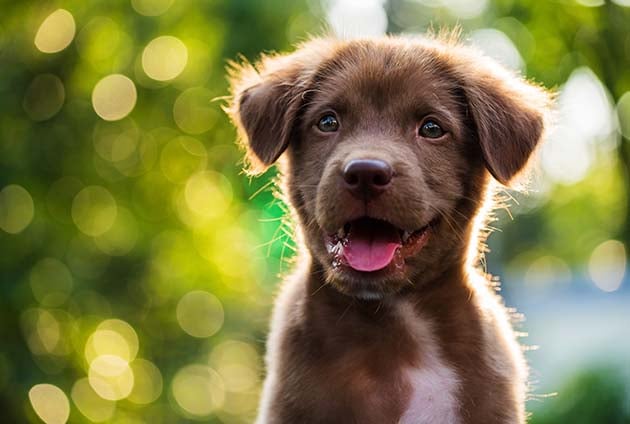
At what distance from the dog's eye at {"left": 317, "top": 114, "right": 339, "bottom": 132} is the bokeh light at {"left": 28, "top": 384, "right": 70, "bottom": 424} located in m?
8.30

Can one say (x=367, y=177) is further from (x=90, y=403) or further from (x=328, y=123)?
(x=90, y=403)

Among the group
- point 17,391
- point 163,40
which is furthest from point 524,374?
point 163,40

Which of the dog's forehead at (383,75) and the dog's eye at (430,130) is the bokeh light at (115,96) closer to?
the dog's forehead at (383,75)

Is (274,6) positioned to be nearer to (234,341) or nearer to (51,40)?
(51,40)

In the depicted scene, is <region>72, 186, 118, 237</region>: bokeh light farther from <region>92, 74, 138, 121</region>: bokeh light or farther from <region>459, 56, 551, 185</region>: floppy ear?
<region>459, 56, 551, 185</region>: floppy ear

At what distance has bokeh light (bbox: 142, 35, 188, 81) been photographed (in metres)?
14.5

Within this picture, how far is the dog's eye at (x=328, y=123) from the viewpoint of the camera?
16.8 feet

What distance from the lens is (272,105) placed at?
538cm

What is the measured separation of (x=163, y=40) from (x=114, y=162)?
200 cm

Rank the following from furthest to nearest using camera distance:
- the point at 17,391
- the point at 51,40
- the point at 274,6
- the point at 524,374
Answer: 1. the point at 274,6
2. the point at 51,40
3. the point at 17,391
4. the point at 524,374

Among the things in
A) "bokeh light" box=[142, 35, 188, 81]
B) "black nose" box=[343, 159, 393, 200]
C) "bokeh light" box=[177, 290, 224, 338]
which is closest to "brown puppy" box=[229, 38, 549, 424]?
"black nose" box=[343, 159, 393, 200]

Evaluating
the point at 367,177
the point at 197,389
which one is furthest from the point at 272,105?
the point at 197,389

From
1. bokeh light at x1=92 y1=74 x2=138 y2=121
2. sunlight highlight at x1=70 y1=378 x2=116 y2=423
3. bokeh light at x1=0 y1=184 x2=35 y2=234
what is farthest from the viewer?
bokeh light at x1=92 y1=74 x2=138 y2=121

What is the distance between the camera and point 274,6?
15469 mm
